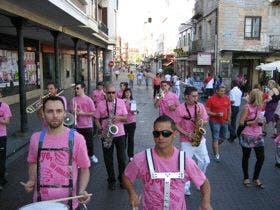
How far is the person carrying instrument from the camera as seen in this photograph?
6.80 m

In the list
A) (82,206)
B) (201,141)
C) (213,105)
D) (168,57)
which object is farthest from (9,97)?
(168,57)

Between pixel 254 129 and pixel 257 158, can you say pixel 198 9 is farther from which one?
pixel 257 158

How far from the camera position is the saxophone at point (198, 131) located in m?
6.59

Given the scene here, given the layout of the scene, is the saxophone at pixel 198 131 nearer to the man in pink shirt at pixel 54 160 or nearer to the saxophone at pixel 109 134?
the saxophone at pixel 109 134

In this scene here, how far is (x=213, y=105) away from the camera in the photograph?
9305 mm

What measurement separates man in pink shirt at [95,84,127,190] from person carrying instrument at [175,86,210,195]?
3.21 feet

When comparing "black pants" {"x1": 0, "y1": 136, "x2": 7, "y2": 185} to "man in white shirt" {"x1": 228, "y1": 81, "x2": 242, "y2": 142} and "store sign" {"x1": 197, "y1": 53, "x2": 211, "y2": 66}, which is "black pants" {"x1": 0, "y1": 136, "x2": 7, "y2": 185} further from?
"store sign" {"x1": 197, "y1": 53, "x2": 211, "y2": 66}

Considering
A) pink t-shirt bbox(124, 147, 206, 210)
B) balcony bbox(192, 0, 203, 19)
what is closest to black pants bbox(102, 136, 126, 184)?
pink t-shirt bbox(124, 147, 206, 210)

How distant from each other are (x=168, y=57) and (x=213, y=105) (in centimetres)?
5104

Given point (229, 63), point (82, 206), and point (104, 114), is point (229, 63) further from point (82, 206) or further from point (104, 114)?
point (82, 206)

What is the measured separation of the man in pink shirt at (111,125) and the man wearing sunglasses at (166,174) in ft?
11.6

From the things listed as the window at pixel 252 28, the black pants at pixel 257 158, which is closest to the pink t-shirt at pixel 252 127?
the black pants at pixel 257 158

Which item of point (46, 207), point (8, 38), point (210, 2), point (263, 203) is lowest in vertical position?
point (263, 203)

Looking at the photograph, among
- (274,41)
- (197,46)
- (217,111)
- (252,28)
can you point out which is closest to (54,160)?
(217,111)
